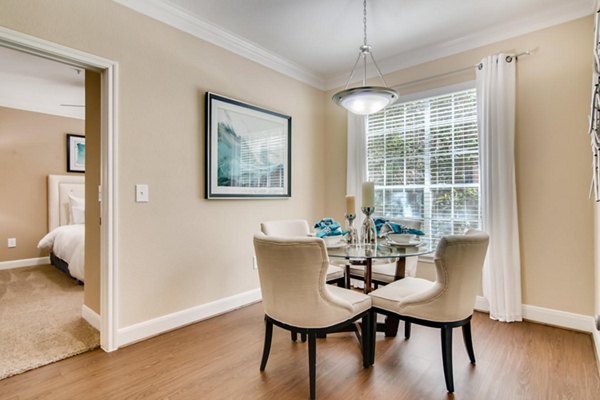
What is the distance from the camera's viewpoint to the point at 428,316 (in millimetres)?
1819

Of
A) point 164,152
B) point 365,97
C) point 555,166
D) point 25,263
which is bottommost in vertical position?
point 25,263

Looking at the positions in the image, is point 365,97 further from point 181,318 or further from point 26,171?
point 26,171

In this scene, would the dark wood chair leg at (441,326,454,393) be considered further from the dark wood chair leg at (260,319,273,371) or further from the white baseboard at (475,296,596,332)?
the white baseboard at (475,296,596,332)

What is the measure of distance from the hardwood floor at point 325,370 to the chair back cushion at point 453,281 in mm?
408

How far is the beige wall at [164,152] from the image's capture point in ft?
7.13

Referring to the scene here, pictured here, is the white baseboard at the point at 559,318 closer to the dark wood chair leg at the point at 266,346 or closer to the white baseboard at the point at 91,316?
the dark wood chair leg at the point at 266,346

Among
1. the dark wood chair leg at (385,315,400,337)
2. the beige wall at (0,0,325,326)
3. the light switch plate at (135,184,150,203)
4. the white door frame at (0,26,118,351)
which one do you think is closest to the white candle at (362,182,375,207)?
the dark wood chair leg at (385,315,400,337)

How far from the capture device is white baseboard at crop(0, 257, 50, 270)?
4618 millimetres

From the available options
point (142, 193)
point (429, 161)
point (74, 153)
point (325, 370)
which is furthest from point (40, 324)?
point (429, 161)

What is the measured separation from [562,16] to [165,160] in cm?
333

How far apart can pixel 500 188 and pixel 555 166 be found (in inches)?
16.3

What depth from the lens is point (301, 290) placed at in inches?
66.4

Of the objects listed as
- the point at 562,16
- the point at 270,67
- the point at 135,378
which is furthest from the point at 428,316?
the point at 270,67

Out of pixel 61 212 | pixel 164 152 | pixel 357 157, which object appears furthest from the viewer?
pixel 61 212
